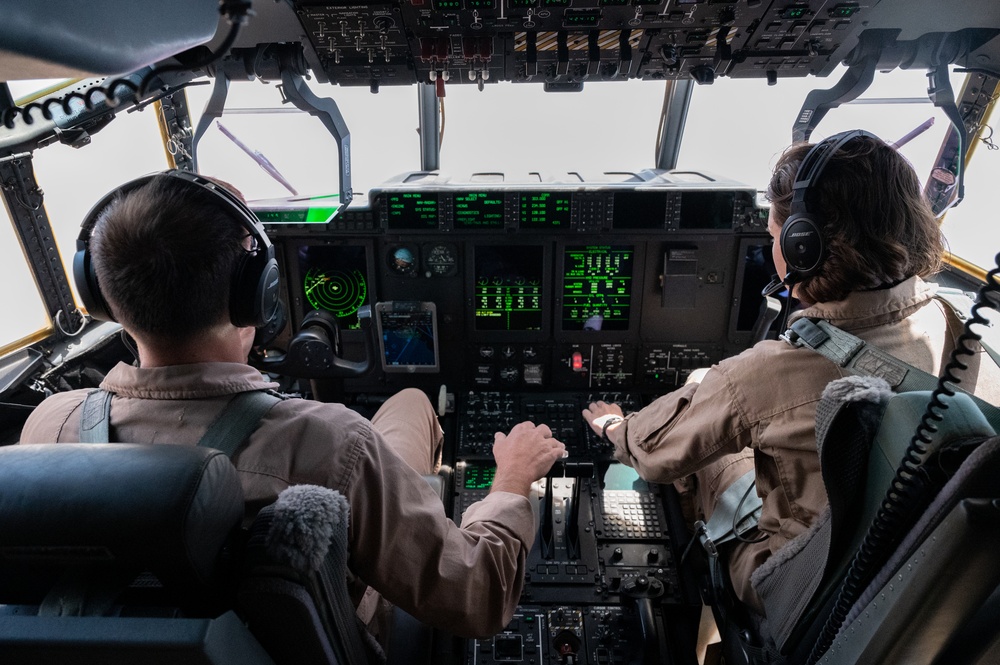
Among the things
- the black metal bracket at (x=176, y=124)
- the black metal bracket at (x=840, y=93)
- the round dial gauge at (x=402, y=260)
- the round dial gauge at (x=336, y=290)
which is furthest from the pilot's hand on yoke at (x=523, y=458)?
the black metal bracket at (x=176, y=124)

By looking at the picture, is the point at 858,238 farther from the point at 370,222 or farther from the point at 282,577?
the point at 370,222

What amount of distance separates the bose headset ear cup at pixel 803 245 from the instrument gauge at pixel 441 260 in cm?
126

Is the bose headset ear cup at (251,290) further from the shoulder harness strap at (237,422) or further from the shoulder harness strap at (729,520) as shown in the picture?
the shoulder harness strap at (729,520)

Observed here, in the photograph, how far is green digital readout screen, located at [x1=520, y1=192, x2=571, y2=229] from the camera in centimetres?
207

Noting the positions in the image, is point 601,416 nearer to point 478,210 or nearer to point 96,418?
point 478,210

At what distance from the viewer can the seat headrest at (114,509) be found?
1.99 feet

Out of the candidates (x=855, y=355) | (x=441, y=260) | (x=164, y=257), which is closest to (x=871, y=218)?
(x=855, y=355)

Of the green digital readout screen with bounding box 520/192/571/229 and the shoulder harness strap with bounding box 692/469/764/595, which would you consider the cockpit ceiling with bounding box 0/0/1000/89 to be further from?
the shoulder harness strap with bounding box 692/469/764/595

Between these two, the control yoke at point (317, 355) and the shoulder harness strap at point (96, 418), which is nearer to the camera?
the shoulder harness strap at point (96, 418)

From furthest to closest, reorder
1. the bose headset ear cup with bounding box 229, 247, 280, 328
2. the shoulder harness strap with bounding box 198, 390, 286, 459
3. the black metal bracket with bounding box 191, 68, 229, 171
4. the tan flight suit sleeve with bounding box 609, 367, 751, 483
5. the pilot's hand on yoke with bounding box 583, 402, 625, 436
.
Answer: the black metal bracket with bounding box 191, 68, 229, 171 → the pilot's hand on yoke with bounding box 583, 402, 625, 436 → the tan flight suit sleeve with bounding box 609, 367, 751, 483 → the bose headset ear cup with bounding box 229, 247, 280, 328 → the shoulder harness strap with bounding box 198, 390, 286, 459

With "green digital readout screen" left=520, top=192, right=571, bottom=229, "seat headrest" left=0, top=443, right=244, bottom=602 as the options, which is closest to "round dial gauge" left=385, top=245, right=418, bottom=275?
"green digital readout screen" left=520, top=192, right=571, bottom=229

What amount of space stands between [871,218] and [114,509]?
1.34 meters

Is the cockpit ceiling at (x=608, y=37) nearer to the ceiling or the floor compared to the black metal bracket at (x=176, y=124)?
nearer to the ceiling

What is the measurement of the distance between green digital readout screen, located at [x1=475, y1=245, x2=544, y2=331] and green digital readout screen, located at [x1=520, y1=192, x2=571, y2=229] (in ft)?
0.35
